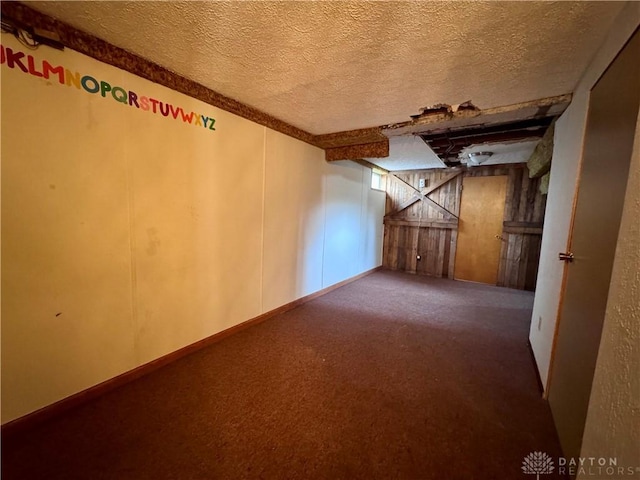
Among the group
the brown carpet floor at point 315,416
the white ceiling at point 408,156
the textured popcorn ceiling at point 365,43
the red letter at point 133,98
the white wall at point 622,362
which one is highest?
the white ceiling at point 408,156

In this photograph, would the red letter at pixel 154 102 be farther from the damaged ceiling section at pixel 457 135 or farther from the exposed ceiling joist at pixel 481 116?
the exposed ceiling joist at pixel 481 116

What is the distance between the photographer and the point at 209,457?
1343mm

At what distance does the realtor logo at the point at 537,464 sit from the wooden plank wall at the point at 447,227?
13.3 feet

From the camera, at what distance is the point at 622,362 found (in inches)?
31.0

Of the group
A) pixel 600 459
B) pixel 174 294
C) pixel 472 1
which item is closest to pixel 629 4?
pixel 472 1

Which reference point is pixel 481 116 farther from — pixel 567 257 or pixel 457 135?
pixel 567 257

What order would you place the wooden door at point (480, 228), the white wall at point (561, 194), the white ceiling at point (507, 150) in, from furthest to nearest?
the wooden door at point (480, 228)
the white ceiling at point (507, 150)
the white wall at point (561, 194)

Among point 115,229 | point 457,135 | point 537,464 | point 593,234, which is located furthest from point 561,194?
point 115,229

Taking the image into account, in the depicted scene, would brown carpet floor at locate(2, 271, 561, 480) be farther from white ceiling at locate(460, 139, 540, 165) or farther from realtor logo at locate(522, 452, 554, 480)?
white ceiling at locate(460, 139, 540, 165)

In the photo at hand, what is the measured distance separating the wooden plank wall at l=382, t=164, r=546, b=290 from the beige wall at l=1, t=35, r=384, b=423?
12.2 feet

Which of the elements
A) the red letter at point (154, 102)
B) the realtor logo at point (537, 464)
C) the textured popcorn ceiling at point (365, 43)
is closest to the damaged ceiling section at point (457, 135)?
the textured popcorn ceiling at point (365, 43)

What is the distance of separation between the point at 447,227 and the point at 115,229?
5.49 metres

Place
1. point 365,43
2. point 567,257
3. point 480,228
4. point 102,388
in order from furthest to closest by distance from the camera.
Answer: point 480,228 → point 102,388 → point 567,257 → point 365,43

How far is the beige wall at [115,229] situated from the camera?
1406 mm
